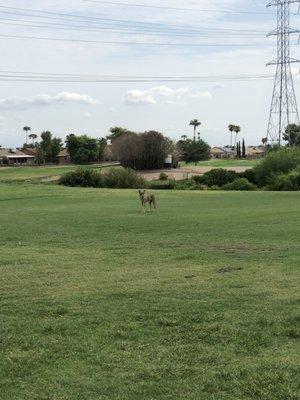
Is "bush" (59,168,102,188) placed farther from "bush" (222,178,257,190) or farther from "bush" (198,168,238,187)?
"bush" (222,178,257,190)

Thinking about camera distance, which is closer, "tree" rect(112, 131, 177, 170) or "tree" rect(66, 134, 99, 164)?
"tree" rect(112, 131, 177, 170)

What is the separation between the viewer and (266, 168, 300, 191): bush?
81.6 m

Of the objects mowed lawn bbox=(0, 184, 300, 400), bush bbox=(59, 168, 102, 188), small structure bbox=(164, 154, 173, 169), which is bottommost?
mowed lawn bbox=(0, 184, 300, 400)

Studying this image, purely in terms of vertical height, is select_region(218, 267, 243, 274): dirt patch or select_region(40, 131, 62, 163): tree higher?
select_region(40, 131, 62, 163): tree

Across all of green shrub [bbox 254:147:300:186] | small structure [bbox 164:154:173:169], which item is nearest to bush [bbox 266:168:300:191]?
green shrub [bbox 254:147:300:186]

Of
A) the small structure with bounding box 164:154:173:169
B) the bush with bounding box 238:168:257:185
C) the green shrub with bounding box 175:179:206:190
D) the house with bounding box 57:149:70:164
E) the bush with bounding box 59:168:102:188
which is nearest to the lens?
the green shrub with bounding box 175:179:206:190

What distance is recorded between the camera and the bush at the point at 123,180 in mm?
93250

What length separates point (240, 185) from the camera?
303ft

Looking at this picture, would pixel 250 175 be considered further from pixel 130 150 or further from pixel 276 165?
pixel 130 150

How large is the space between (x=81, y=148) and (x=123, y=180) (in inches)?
2748

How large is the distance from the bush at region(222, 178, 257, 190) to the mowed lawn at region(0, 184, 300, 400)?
71802 mm

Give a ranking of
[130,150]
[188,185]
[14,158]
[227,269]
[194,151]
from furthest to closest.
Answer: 1. [14,158]
2. [194,151]
3. [130,150]
4. [188,185]
5. [227,269]

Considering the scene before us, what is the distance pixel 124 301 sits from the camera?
10898mm

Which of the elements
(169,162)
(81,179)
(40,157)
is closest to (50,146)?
(40,157)
